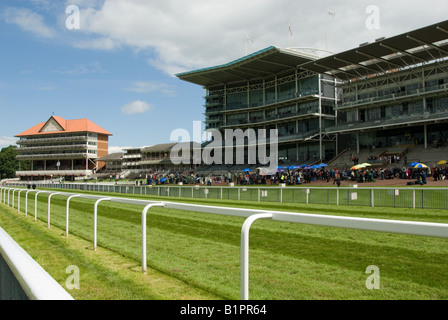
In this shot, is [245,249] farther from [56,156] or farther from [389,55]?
[56,156]

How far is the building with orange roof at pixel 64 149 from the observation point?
87562 millimetres

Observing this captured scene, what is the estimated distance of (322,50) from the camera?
54500 mm

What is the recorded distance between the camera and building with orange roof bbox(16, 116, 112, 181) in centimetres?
8756

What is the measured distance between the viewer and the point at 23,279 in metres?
1.77

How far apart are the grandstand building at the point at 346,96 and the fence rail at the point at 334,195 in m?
24.0

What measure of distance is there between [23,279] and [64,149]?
9556 cm

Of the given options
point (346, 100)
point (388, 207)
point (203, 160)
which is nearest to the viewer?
point (388, 207)

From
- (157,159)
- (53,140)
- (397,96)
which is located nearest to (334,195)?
(397,96)

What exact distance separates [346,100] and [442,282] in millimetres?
47659
